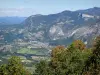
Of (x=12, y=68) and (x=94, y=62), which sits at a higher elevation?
(x=94, y=62)

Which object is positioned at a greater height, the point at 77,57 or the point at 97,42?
the point at 97,42

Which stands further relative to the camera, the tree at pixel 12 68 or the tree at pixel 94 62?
the tree at pixel 12 68

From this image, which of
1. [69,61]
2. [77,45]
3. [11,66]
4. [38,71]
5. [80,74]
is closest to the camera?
[80,74]

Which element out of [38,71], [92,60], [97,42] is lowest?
[38,71]

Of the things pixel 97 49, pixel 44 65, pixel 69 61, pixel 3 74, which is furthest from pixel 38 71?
pixel 97 49

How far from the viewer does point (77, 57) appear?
7975 centimetres

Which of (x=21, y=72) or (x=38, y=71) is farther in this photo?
(x=38, y=71)

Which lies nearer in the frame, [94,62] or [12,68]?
[94,62]

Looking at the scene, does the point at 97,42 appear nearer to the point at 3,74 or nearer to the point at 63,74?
the point at 63,74

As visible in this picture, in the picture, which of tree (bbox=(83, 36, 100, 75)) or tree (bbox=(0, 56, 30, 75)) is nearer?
tree (bbox=(83, 36, 100, 75))

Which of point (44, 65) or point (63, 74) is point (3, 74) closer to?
point (63, 74)

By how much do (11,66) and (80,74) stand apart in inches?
699

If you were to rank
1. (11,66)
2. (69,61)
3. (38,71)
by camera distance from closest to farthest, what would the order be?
(11,66), (69,61), (38,71)

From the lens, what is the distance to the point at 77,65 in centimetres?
7081
